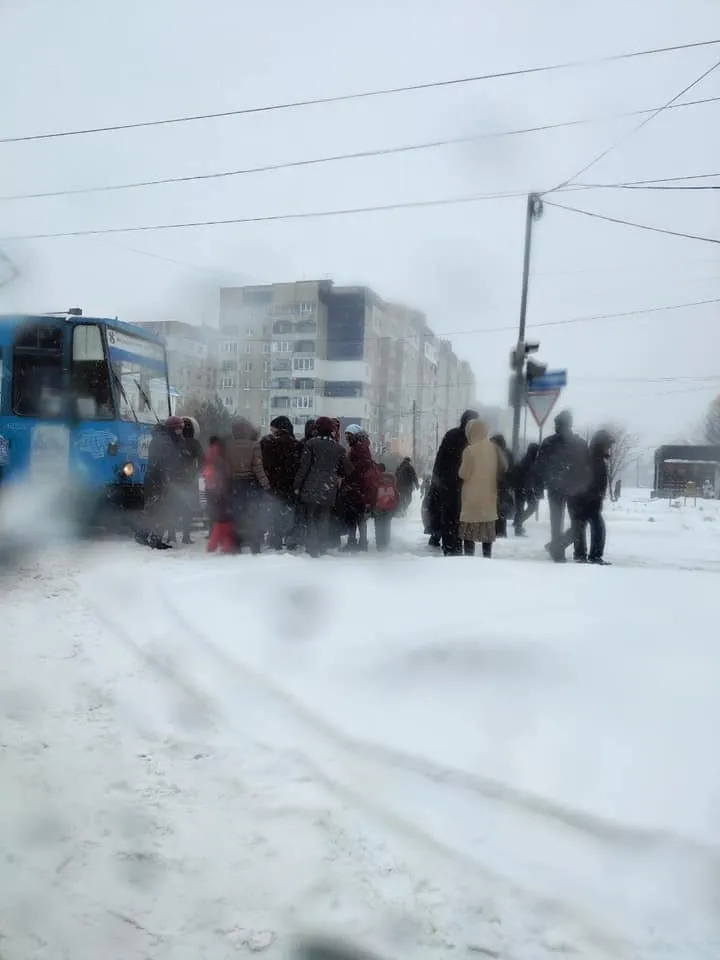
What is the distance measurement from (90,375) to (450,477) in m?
5.76

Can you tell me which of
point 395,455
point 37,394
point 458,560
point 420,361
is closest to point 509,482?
point 395,455

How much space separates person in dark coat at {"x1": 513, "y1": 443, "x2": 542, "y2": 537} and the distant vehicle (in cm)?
523

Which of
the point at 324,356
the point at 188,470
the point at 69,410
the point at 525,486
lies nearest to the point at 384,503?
the point at 188,470

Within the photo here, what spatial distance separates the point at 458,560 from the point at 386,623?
6.21 ft

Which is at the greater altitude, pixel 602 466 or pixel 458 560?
pixel 602 466

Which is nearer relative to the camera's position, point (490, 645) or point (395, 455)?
point (490, 645)

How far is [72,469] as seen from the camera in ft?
36.7

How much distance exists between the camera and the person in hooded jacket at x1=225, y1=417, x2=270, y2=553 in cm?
883

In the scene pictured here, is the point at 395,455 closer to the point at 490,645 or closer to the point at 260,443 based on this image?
the point at 260,443

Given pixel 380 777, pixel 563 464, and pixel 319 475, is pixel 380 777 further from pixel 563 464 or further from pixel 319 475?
pixel 563 464

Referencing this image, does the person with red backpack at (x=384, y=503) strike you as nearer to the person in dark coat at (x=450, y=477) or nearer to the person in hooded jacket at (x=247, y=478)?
the person in dark coat at (x=450, y=477)

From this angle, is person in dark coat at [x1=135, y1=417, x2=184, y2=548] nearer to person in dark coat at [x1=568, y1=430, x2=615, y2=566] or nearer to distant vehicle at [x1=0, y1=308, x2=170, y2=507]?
distant vehicle at [x1=0, y1=308, x2=170, y2=507]

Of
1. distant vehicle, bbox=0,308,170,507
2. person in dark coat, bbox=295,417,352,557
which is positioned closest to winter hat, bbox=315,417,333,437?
person in dark coat, bbox=295,417,352,557

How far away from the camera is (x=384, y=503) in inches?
355
